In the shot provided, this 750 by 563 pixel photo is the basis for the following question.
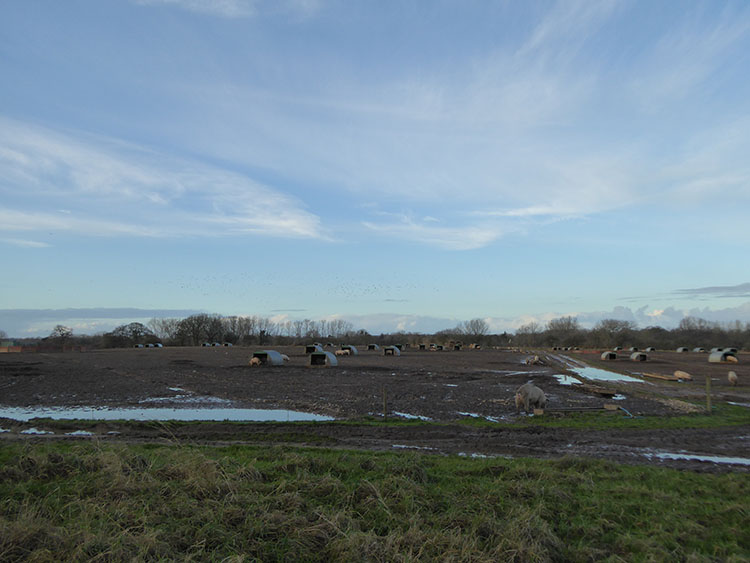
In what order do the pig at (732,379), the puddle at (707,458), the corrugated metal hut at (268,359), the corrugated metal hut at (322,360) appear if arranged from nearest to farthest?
the puddle at (707,458) → the pig at (732,379) → the corrugated metal hut at (322,360) → the corrugated metal hut at (268,359)

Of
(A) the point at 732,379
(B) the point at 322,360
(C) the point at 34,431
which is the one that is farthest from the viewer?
(B) the point at 322,360

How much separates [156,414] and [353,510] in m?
15.4

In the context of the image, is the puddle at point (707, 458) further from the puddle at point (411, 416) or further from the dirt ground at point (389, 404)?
the puddle at point (411, 416)

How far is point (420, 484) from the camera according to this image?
28.0 ft

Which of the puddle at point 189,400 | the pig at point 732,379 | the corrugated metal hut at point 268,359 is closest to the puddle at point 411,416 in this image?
the puddle at point 189,400

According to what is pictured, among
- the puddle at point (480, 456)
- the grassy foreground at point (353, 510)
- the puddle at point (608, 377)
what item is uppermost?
the grassy foreground at point (353, 510)

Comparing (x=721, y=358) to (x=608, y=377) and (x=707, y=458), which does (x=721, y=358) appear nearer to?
(x=608, y=377)

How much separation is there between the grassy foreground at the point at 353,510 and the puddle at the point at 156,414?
896 cm

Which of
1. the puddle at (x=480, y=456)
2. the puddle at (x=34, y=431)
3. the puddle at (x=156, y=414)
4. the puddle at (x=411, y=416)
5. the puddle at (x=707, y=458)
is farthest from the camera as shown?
the puddle at (x=411, y=416)

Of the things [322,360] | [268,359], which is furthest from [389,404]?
[268,359]

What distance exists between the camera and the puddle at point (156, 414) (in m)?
18.6

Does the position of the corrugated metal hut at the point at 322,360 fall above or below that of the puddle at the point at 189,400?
above

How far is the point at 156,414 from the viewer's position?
64.5 feet

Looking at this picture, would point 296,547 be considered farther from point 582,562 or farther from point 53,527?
point 582,562
